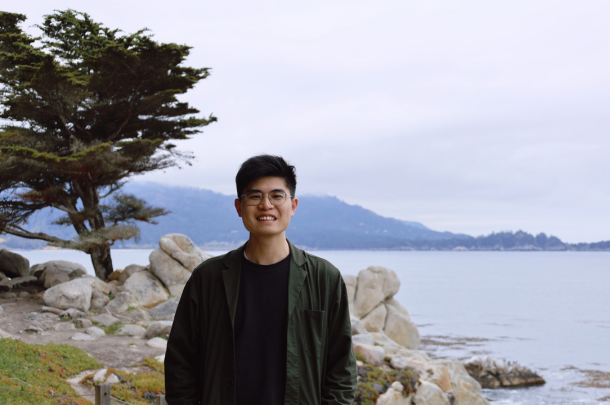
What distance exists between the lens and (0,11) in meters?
15.5

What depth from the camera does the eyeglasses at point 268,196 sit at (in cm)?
268

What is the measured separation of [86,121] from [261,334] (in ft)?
53.9

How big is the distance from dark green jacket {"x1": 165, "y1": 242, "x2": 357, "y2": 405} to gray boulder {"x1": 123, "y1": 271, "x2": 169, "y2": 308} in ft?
44.2

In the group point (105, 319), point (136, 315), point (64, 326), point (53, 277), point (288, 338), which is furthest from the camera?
point (53, 277)

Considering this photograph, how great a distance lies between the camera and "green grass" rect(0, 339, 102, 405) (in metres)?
6.75

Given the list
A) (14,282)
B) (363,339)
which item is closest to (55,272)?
(14,282)

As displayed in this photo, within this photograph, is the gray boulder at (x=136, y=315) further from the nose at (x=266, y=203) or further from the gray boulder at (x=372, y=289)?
the nose at (x=266, y=203)

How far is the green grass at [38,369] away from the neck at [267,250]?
193 inches

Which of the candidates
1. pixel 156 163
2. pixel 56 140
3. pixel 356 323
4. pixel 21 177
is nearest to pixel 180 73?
pixel 156 163

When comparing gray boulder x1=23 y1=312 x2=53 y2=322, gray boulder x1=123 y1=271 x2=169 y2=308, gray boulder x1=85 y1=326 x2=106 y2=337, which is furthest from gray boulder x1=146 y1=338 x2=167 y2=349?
gray boulder x1=123 y1=271 x2=169 y2=308

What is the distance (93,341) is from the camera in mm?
11508

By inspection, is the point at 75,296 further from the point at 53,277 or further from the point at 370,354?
the point at 370,354

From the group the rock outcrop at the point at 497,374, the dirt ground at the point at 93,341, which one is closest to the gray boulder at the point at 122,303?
the dirt ground at the point at 93,341

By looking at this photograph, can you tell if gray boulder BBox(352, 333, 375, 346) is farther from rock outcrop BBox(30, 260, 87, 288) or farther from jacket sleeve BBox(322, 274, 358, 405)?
jacket sleeve BBox(322, 274, 358, 405)
